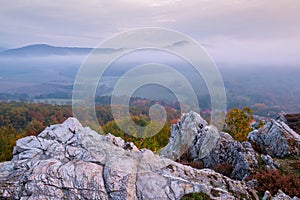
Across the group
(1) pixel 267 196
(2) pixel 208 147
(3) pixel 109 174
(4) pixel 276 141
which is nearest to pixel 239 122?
(4) pixel 276 141

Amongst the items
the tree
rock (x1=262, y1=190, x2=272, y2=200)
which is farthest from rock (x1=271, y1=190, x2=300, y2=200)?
the tree

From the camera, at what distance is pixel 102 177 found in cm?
1098

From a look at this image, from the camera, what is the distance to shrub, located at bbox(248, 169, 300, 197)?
11945 millimetres

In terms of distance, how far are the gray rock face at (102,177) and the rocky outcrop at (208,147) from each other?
3533 millimetres

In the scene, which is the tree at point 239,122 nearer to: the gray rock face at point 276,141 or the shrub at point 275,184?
the gray rock face at point 276,141

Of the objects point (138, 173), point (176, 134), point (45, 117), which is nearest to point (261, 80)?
point (45, 117)

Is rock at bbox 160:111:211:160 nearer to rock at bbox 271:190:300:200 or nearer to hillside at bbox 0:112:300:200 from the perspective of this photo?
hillside at bbox 0:112:300:200

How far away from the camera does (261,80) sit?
19688 cm

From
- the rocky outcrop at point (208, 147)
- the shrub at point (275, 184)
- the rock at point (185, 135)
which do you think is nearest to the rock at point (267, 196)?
the shrub at point (275, 184)

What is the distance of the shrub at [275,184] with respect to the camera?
470 inches

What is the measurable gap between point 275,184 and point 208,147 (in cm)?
722

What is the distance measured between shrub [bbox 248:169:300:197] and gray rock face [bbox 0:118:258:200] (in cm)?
112

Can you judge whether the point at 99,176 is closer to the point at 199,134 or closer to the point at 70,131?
the point at 70,131

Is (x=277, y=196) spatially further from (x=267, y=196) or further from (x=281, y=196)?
(x=267, y=196)
